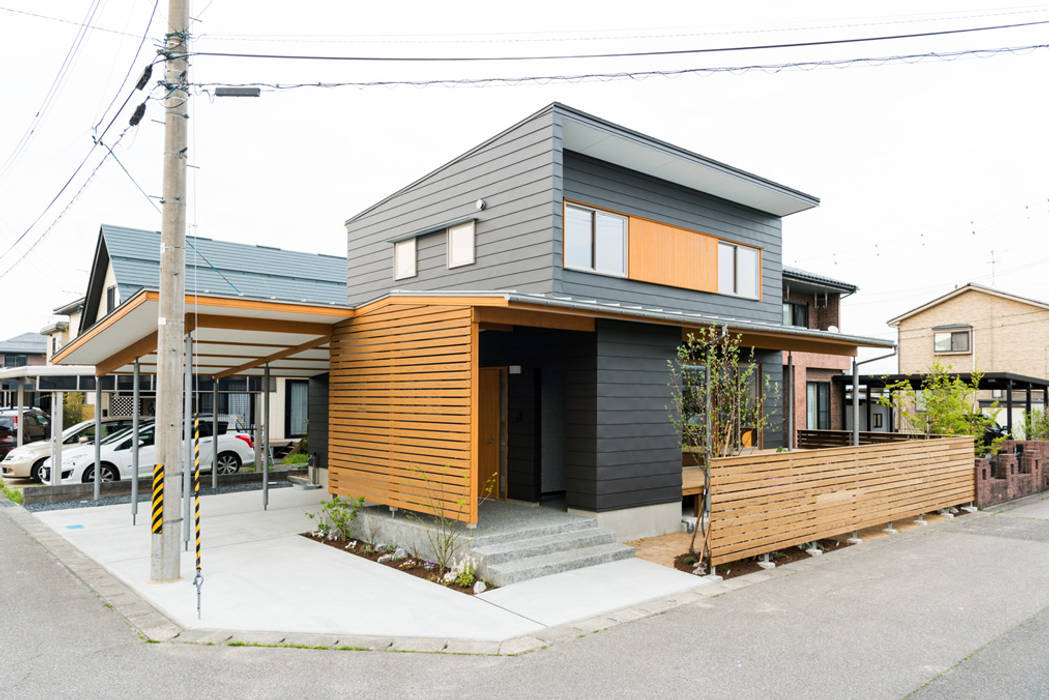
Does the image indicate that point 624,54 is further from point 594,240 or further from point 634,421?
point 634,421

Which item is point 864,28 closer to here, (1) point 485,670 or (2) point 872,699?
(2) point 872,699

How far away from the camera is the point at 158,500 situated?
7031 millimetres

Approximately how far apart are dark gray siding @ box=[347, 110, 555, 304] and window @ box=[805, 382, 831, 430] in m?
12.3

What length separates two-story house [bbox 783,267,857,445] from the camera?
19547 millimetres

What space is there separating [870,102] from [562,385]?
295 inches

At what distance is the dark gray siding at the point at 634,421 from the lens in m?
9.12

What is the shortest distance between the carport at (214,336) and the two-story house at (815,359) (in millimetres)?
13448

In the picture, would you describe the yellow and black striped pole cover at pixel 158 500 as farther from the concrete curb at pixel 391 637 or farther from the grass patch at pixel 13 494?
the grass patch at pixel 13 494

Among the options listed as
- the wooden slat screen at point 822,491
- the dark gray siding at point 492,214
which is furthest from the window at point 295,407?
the wooden slat screen at point 822,491

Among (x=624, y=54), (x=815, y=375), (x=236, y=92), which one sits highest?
(x=624, y=54)

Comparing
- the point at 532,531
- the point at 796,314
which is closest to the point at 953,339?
the point at 796,314

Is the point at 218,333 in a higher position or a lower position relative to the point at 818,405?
higher

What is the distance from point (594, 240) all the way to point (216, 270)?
15.8m

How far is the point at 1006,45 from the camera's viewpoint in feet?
28.4
